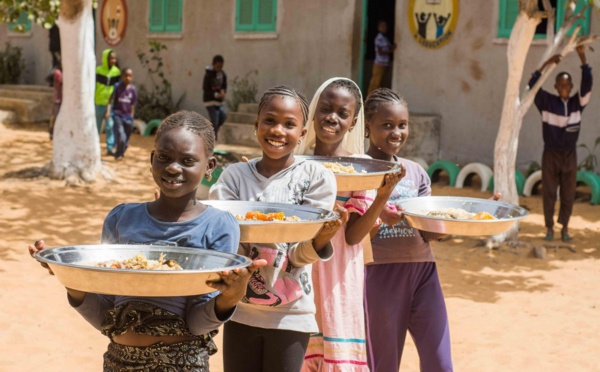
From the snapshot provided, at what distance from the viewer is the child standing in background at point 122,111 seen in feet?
43.1

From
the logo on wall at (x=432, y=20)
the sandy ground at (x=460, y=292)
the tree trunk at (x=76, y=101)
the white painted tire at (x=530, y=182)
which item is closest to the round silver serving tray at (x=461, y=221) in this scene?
the sandy ground at (x=460, y=292)

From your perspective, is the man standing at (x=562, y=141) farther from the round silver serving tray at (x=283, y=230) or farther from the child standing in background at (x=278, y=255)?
the round silver serving tray at (x=283, y=230)

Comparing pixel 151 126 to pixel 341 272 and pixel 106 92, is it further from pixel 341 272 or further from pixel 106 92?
pixel 341 272

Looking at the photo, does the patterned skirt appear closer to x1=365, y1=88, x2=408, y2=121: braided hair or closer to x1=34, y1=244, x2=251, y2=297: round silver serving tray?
x1=34, y1=244, x2=251, y2=297: round silver serving tray

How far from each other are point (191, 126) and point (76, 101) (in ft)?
28.5

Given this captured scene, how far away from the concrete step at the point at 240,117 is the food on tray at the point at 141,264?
459 inches

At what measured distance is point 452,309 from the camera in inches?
269

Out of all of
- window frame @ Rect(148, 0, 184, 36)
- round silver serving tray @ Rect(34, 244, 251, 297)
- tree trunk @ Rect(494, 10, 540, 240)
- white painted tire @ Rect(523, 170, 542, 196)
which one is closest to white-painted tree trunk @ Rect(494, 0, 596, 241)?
tree trunk @ Rect(494, 10, 540, 240)

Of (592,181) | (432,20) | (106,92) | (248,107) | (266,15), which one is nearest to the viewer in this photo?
(592,181)

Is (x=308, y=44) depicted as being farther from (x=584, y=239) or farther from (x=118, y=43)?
(x=584, y=239)

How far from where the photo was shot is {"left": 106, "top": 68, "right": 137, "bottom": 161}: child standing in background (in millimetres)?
13125

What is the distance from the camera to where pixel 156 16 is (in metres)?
17.0

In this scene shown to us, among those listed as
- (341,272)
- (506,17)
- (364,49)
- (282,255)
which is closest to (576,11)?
(506,17)

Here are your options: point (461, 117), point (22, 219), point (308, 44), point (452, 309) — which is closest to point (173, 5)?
point (308, 44)
